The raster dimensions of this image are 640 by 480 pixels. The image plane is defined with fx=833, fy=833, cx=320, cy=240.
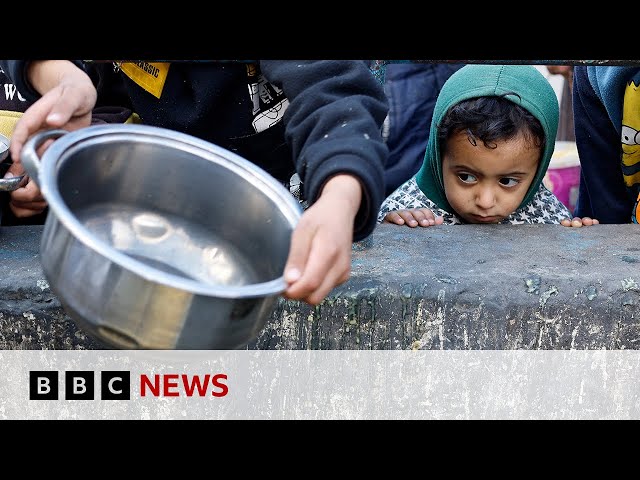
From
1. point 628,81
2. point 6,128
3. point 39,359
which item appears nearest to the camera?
point 39,359


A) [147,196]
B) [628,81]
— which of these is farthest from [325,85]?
[628,81]

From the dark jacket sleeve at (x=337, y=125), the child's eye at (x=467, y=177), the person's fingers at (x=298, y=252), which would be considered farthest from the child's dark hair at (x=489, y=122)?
the person's fingers at (x=298, y=252)

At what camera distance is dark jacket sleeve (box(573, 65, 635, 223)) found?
9.86 feet

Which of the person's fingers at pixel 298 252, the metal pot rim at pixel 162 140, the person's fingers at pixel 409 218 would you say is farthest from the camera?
the person's fingers at pixel 409 218

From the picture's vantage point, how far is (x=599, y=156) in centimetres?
305

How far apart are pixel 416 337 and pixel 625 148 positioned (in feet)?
4.34

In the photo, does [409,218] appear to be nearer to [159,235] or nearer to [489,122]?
[489,122]

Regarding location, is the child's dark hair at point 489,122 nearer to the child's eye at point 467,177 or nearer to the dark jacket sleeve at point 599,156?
the child's eye at point 467,177

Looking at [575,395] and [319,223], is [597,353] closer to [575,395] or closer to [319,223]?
[575,395]

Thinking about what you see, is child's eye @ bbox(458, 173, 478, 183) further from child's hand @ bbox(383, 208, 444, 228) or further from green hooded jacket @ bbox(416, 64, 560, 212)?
child's hand @ bbox(383, 208, 444, 228)

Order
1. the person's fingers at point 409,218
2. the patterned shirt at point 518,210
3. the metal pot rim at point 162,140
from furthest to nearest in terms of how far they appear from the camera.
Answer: the patterned shirt at point 518,210 < the person's fingers at point 409,218 < the metal pot rim at point 162,140

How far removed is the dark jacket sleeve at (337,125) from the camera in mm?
1480

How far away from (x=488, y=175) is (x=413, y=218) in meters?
0.33

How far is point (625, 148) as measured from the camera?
281 cm
